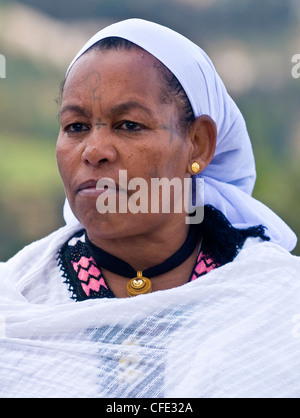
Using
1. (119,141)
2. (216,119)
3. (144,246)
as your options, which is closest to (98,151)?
(119,141)

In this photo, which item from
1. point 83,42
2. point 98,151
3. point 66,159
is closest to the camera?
point 98,151

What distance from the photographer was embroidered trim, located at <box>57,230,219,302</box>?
2.42 meters

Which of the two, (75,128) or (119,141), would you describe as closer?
(119,141)

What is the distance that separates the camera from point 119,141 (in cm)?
227

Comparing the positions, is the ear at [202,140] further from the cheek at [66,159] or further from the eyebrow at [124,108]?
the cheek at [66,159]

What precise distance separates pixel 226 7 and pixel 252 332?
8.97 meters

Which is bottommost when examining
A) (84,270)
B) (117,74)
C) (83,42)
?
(84,270)

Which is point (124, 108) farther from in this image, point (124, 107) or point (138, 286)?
point (138, 286)

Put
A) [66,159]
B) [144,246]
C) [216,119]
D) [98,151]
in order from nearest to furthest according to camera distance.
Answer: [98,151] < [66,159] < [144,246] < [216,119]

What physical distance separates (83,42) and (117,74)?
23.7 ft

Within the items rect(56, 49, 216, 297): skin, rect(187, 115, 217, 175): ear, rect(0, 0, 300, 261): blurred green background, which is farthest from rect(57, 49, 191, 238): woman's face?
rect(0, 0, 300, 261): blurred green background
